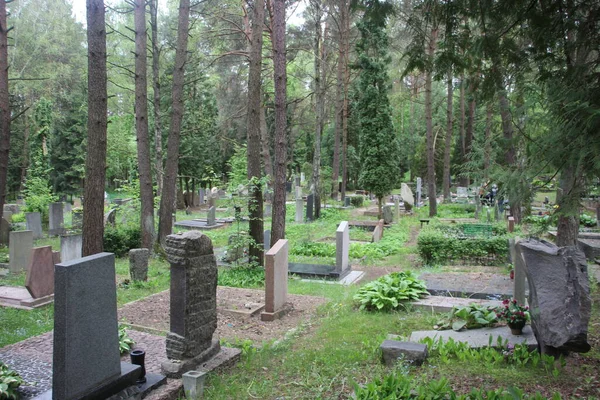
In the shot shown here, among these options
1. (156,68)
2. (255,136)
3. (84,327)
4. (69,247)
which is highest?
(156,68)

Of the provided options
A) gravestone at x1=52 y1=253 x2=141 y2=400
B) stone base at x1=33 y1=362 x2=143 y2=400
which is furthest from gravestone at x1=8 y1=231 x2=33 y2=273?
gravestone at x1=52 y1=253 x2=141 y2=400

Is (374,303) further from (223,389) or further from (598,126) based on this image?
(598,126)

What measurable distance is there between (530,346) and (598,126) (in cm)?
236

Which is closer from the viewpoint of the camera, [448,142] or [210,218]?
[210,218]

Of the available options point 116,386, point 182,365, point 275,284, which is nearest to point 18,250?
point 275,284

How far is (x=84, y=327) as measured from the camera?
3910 mm

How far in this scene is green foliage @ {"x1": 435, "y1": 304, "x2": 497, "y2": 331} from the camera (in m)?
5.71

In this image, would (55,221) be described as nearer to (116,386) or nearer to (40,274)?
(40,274)

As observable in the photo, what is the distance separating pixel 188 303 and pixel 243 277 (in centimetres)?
559

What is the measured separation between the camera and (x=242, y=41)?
76.3 ft

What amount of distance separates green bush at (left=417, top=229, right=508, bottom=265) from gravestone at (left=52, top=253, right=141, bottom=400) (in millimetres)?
9894

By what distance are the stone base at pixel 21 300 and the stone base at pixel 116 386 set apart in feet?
16.2

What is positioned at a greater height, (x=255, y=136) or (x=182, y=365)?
(x=255, y=136)

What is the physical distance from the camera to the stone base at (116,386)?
3949 millimetres
